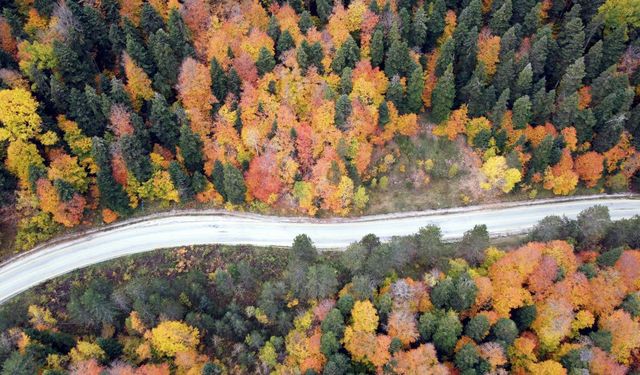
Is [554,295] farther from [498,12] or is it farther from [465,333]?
[498,12]

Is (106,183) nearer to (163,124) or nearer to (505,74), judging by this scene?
(163,124)

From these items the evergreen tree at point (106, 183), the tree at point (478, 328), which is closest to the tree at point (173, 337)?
the evergreen tree at point (106, 183)

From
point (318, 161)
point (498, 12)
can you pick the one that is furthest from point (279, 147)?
point (498, 12)

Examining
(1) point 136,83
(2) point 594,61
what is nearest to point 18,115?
(1) point 136,83

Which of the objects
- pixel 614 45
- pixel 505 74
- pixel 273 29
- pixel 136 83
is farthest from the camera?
pixel 273 29

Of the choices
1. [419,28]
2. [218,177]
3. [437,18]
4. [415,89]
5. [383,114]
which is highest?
[437,18]

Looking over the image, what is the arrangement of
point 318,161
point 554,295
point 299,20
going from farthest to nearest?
point 299,20 < point 318,161 < point 554,295
